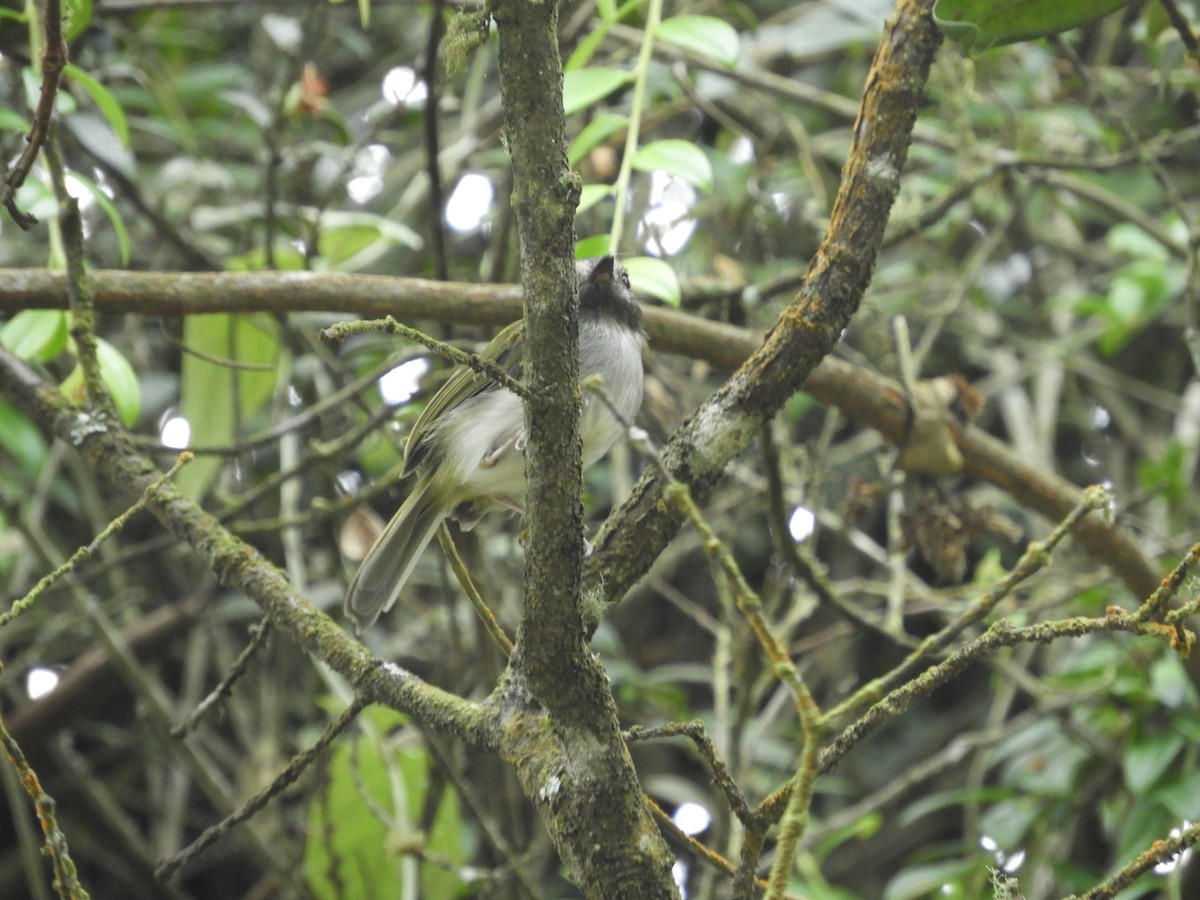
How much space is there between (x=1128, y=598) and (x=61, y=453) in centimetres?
350

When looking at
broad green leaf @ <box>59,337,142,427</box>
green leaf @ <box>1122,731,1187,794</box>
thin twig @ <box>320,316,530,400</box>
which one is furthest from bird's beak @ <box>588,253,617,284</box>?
green leaf @ <box>1122,731,1187,794</box>

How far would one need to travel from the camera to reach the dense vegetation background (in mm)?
3021

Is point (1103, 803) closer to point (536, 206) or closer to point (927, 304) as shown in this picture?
point (927, 304)

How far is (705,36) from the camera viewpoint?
2.82 meters

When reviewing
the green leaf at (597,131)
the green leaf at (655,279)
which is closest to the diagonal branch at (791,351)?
the green leaf at (655,279)

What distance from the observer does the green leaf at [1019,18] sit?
6.90 ft

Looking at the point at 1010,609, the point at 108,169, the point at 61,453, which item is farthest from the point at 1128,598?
the point at 61,453

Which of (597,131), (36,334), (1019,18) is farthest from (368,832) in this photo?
(1019,18)

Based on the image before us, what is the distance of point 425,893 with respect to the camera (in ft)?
11.6

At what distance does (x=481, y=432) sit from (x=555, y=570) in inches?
58.0

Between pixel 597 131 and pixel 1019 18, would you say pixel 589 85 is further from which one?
pixel 1019 18

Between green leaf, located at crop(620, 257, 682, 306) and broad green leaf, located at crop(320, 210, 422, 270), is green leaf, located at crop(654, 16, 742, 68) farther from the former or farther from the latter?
broad green leaf, located at crop(320, 210, 422, 270)

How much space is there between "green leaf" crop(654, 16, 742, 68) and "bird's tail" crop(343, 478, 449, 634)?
46.6 inches

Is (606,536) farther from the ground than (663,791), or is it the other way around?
(663,791)
